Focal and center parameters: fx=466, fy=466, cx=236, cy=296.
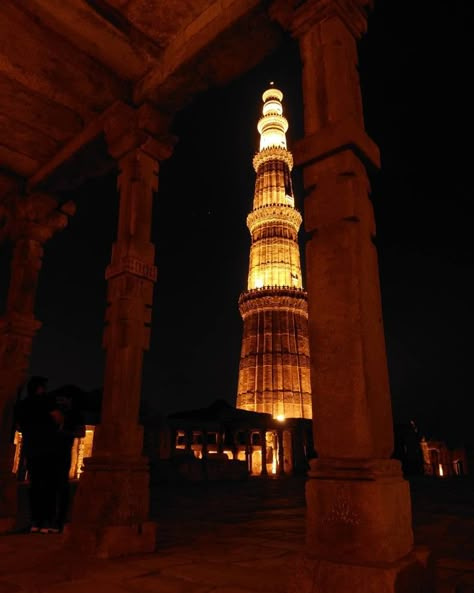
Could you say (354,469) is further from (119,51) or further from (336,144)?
(119,51)

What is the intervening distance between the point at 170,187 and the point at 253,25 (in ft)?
121

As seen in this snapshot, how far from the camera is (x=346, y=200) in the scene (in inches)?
134

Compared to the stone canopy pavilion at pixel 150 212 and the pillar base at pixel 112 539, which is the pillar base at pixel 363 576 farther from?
the pillar base at pixel 112 539

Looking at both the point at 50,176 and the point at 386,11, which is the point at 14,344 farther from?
the point at 386,11

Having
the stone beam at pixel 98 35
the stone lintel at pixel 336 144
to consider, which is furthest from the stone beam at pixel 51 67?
the stone lintel at pixel 336 144

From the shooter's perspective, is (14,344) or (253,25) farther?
(14,344)

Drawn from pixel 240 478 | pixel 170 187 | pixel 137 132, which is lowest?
pixel 240 478

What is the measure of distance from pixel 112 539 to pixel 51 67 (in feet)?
18.1

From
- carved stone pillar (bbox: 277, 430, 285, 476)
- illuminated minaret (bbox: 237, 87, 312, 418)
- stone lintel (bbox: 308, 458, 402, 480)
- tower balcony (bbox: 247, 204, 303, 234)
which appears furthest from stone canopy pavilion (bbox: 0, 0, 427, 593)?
tower balcony (bbox: 247, 204, 303, 234)

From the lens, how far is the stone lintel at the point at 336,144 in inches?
139

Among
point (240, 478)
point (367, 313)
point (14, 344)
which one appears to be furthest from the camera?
point (240, 478)

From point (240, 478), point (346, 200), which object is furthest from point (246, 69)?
point (240, 478)


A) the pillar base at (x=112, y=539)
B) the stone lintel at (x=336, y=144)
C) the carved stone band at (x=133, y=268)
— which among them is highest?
the stone lintel at (x=336, y=144)

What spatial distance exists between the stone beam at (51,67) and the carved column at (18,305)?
201 centimetres
